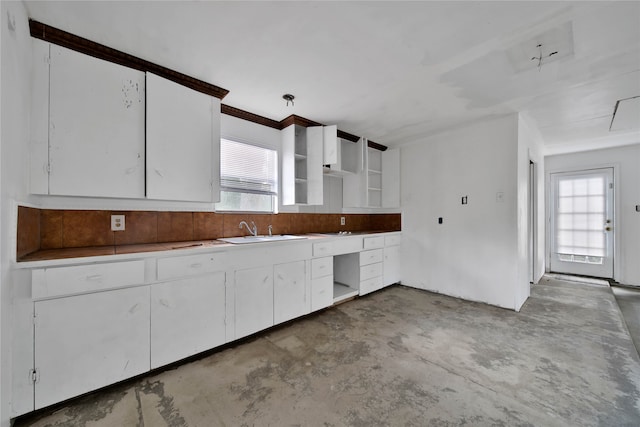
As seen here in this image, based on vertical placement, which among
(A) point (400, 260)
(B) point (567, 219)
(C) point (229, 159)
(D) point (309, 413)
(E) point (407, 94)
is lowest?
(D) point (309, 413)

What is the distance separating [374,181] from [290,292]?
264 centimetres

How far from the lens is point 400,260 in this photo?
167 inches

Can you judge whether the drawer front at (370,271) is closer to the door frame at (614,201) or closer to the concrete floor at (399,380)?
the concrete floor at (399,380)

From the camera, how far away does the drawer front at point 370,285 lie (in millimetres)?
3550

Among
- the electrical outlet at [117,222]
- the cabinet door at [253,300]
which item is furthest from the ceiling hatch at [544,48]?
the electrical outlet at [117,222]

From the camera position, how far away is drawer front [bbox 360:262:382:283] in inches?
140

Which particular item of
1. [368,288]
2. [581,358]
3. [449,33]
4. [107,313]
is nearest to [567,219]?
→ [581,358]

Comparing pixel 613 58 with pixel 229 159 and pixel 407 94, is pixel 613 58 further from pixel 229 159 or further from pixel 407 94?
pixel 229 159

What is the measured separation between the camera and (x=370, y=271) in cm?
366

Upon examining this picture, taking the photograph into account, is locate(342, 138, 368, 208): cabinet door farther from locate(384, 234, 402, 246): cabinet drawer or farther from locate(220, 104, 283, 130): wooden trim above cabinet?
locate(220, 104, 283, 130): wooden trim above cabinet

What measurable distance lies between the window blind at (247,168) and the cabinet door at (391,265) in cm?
201

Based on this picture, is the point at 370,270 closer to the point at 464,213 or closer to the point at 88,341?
the point at 464,213

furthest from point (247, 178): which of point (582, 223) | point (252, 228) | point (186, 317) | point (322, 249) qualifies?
point (582, 223)

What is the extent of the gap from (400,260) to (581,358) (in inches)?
91.9
